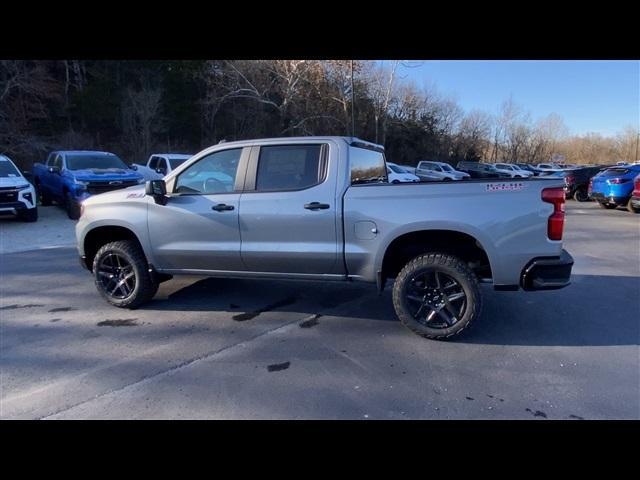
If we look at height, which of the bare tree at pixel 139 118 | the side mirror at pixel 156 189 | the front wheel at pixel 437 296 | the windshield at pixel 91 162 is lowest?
the front wheel at pixel 437 296

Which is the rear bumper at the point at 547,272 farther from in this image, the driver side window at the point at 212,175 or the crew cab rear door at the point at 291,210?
the driver side window at the point at 212,175

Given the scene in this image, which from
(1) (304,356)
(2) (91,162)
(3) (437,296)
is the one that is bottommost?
(1) (304,356)

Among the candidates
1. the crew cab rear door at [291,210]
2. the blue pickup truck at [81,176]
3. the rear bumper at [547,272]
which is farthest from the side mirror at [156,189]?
the blue pickup truck at [81,176]

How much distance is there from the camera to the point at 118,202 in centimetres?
473

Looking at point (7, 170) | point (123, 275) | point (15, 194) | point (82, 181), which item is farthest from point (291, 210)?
point (7, 170)

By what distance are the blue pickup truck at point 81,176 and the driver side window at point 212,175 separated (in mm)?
7812

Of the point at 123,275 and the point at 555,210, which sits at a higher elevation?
the point at 555,210

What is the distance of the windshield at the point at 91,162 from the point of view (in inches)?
461

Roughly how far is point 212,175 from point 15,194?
29.4 ft

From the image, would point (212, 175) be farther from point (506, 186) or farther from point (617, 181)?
point (617, 181)

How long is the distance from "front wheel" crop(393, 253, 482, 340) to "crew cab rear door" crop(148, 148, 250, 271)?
6.05 ft

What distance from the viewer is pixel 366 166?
4703 millimetres

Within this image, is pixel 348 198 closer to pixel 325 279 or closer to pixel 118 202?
pixel 325 279

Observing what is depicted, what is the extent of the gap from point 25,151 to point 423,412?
1086 inches
